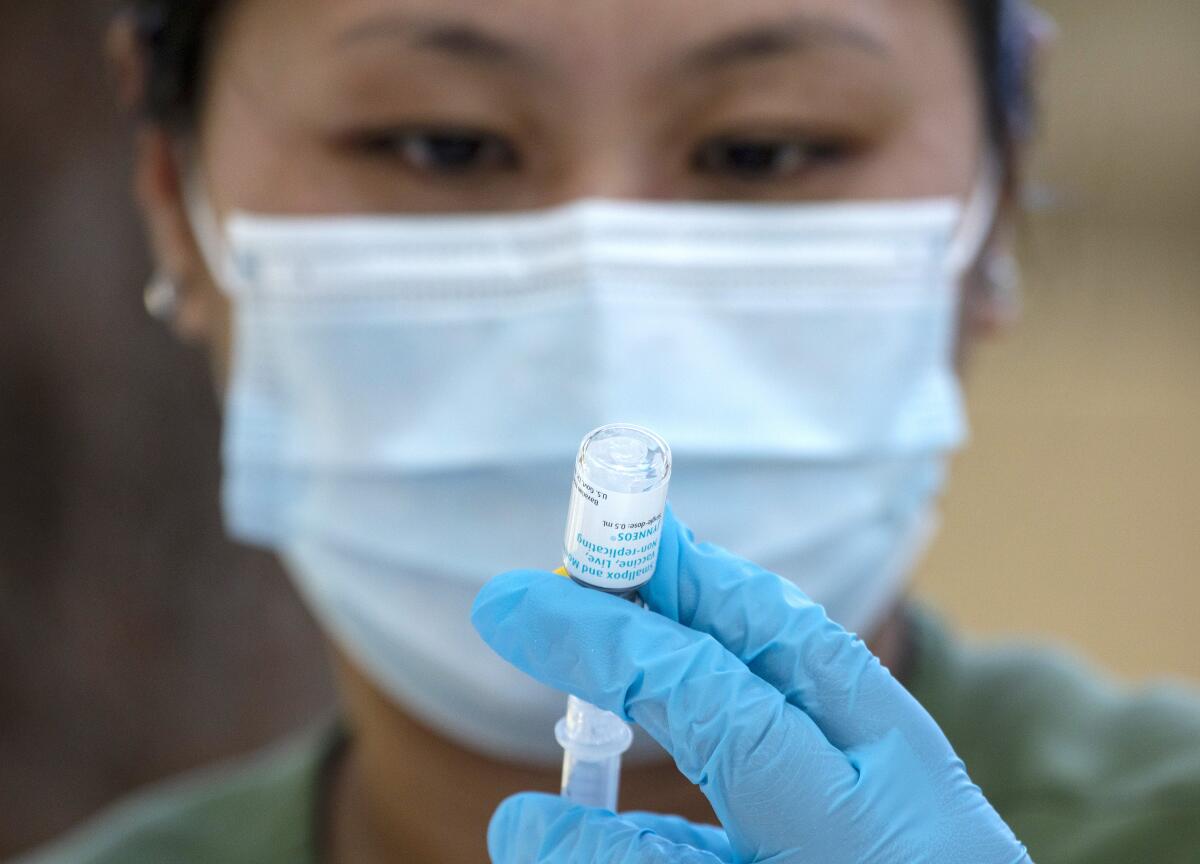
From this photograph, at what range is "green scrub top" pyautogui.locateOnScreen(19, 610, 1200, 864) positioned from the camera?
4.22 ft

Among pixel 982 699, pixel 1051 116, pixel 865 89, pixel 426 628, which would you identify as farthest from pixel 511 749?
pixel 1051 116

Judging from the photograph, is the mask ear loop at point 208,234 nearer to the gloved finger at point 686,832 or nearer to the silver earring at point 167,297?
the silver earring at point 167,297

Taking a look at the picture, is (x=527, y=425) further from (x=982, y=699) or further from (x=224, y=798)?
(x=224, y=798)

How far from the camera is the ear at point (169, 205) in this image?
1482 mm

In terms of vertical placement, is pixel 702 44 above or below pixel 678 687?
above

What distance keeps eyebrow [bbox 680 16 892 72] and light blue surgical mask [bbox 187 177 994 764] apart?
0.44 feet

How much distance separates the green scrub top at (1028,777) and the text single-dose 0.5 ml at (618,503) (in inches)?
29.8

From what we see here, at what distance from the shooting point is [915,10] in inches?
49.9

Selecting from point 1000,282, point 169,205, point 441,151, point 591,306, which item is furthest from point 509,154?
point 1000,282

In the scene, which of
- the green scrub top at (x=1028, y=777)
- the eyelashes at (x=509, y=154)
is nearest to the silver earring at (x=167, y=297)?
the eyelashes at (x=509, y=154)

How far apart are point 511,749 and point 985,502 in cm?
325

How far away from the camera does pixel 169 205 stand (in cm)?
151

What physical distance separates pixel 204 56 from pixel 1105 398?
12.6 feet

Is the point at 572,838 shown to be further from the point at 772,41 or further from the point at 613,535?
the point at 772,41
